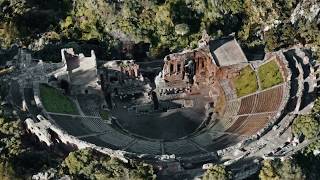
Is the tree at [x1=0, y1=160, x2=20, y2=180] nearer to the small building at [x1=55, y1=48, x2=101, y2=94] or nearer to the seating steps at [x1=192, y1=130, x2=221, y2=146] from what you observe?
the small building at [x1=55, y1=48, x2=101, y2=94]

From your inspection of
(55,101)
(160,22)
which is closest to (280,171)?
(55,101)

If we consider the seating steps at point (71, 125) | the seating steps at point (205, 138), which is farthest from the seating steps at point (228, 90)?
the seating steps at point (71, 125)

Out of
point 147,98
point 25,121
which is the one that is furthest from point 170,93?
point 25,121

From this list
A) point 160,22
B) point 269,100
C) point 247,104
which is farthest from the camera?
point 160,22

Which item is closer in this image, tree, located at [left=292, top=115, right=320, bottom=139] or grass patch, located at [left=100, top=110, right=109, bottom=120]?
tree, located at [left=292, top=115, right=320, bottom=139]

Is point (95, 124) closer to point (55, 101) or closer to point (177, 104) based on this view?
point (55, 101)

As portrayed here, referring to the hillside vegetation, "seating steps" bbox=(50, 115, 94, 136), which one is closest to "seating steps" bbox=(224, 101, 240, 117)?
the hillside vegetation

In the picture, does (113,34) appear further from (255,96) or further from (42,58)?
(255,96)
